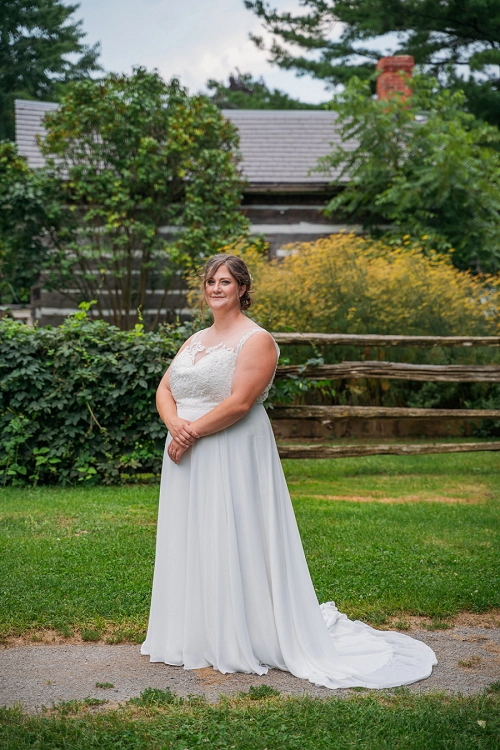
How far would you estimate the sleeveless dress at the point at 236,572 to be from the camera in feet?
12.0

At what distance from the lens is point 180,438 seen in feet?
12.5

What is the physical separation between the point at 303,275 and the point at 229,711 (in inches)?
349

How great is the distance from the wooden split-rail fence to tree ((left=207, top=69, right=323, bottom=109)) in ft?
63.7

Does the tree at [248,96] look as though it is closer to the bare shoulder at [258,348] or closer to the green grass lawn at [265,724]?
the bare shoulder at [258,348]

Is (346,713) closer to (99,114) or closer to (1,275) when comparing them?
(99,114)

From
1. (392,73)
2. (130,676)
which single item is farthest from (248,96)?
(130,676)

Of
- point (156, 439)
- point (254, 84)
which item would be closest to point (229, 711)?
point (156, 439)

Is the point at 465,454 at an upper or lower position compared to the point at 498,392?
lower

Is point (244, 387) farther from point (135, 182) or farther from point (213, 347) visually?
point (135, 182)

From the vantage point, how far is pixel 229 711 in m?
3.12

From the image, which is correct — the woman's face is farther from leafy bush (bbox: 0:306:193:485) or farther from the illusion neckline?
leafy bush (bbox: 0:306:193:485)

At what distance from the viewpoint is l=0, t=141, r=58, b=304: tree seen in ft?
43.8

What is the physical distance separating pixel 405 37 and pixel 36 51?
15325mm

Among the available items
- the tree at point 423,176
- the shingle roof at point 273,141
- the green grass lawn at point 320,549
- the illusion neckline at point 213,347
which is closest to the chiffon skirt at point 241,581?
the illusion neckline at point 213,347
